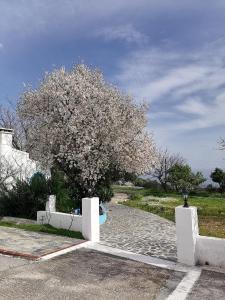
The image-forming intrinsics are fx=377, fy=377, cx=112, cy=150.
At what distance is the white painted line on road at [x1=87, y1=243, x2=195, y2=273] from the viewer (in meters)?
10.4

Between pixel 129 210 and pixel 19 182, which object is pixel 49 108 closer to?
pixel 19 182

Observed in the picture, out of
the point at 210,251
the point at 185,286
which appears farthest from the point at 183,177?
the point at 185,286

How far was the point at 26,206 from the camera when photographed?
18.4 metres

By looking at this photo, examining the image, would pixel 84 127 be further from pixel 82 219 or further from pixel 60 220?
pixel 82 219

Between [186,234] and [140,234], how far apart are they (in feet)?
16.9

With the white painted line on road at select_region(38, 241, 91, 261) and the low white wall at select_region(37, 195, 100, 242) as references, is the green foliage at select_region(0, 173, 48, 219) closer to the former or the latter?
the low white wall at select_region(37, 195, 100, 242)

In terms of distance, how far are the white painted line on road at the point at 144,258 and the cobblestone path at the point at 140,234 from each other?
0.39m

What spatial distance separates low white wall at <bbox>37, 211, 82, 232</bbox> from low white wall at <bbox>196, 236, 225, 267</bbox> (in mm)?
5525

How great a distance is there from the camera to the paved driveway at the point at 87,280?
7.84 metres

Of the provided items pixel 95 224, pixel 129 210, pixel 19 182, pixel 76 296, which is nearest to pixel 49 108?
pixel 19 182

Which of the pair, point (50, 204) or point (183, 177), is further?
point (183, 177)

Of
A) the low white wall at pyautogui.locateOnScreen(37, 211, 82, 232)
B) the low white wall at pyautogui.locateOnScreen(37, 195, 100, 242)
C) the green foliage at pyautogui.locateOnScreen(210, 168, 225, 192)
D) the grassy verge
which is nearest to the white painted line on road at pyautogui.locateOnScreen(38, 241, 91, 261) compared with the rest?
the low white wall at pyautogui.locateOnScreen(37, 195, 100, 242)

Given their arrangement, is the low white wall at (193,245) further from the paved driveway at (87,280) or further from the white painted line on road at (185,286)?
the paved driveway at (87,280)

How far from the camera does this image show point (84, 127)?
21391 mm
